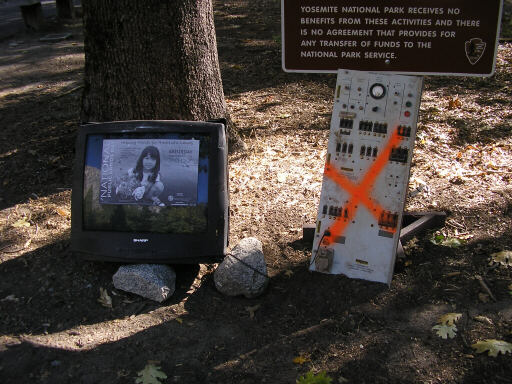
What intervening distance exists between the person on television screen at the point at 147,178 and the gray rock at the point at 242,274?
625 mm

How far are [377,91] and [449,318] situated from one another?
1474mm

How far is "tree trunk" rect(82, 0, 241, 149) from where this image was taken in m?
4.59

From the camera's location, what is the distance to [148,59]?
4.68m

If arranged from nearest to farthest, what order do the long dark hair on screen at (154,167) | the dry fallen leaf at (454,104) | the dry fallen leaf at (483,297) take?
the dry fallen leaf at (483,297) < the long dark hair on screen at (154,167) < the dry fallen leaf at (454,104)

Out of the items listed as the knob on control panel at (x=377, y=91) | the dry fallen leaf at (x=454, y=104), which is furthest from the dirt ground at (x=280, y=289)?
the knob on control panel at (x=377, y=91)

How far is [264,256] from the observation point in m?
4.03

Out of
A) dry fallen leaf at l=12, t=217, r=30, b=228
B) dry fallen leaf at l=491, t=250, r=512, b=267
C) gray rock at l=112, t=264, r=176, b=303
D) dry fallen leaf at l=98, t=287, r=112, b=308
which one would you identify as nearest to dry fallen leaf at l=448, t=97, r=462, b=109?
dry fallen leaf at l=491, t=250, r=512, b=267

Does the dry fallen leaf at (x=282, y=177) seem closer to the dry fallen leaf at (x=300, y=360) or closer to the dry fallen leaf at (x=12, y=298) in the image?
the dry fallen leaf at (x=300, y=360)

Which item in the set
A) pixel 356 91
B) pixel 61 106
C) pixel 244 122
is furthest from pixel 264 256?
pixel 61 106

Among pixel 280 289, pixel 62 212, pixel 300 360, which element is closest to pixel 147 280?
pixel 280 289

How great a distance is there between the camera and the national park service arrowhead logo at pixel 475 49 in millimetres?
3090

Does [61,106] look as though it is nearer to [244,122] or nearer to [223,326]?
[244,122]

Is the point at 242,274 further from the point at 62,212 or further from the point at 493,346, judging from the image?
the point at 62,212

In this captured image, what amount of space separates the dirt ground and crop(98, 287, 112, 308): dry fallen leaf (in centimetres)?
4
